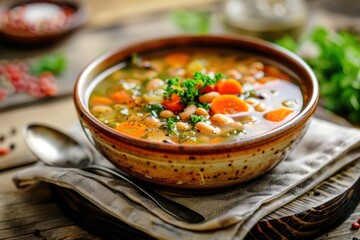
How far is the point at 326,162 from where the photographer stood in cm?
221

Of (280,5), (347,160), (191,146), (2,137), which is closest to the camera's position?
(191,146)

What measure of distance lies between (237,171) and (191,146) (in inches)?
8.7

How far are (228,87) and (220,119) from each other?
0.77 feet

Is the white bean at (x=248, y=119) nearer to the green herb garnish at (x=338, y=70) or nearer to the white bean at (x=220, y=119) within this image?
the white bean at (x=220, y=119)

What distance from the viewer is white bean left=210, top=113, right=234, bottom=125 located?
2.10 metres

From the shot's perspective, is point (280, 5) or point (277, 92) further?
point (280, 5)

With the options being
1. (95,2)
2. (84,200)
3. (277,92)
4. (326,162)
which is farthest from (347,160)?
(95,2)

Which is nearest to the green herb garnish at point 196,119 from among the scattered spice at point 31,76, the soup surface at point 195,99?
the soup surface at point 195,99

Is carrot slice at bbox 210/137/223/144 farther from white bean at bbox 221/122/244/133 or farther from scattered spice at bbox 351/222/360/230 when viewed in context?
scattered spice at bbox 351/222/360/230

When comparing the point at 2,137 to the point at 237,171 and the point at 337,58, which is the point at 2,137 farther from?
the point at 337,58

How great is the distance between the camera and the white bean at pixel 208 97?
221 centimetres

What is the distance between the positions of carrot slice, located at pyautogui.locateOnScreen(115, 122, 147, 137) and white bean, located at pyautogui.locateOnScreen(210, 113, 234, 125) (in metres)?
0.27

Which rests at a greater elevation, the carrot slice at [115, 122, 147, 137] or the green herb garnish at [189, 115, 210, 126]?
the green herb garnish at [189, 115, 210, 126]

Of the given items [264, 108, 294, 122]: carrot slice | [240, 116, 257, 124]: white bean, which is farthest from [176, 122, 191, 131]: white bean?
[264, 108, 294, 122]: carrot slice
